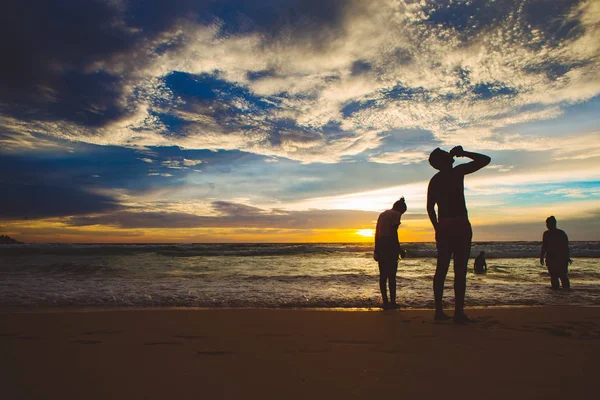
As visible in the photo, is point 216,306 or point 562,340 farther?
point 216,306

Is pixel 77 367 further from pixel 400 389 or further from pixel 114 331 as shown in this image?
pixel 400 389

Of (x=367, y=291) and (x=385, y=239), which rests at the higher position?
(x=385, y=239)

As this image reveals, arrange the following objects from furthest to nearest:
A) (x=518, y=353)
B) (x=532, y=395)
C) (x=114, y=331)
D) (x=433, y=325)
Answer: (x=433, y=325) → (x=114, y=331) → (x=518, y=353) → (x=532, y=395)

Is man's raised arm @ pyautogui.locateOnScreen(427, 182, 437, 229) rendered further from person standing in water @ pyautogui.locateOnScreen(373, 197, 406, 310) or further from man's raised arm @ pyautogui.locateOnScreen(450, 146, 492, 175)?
person standing in water @ pyautogui.locateOnScreen(373, 197, 406, 310)

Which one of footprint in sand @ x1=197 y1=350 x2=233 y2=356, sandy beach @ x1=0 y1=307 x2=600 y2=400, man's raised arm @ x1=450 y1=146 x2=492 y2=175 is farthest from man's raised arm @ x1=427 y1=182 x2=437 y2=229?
footprint in sand @ x1=197 y1=350 x2=233 y2=356

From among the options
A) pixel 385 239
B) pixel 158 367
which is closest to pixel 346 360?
pixel 158 367

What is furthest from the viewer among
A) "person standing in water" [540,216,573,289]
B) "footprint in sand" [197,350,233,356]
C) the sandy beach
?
"person standing in water" [540,216,573,289]

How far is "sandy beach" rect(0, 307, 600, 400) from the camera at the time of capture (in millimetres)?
2324

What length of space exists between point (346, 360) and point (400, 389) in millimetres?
681

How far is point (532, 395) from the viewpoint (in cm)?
222

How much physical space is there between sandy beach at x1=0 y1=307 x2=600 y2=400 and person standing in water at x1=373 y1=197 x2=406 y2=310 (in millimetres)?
1468

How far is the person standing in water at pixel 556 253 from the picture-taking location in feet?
28.2

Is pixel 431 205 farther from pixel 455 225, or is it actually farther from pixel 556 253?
pixel 556 253

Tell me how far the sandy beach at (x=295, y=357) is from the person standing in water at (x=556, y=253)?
4.70 meters
